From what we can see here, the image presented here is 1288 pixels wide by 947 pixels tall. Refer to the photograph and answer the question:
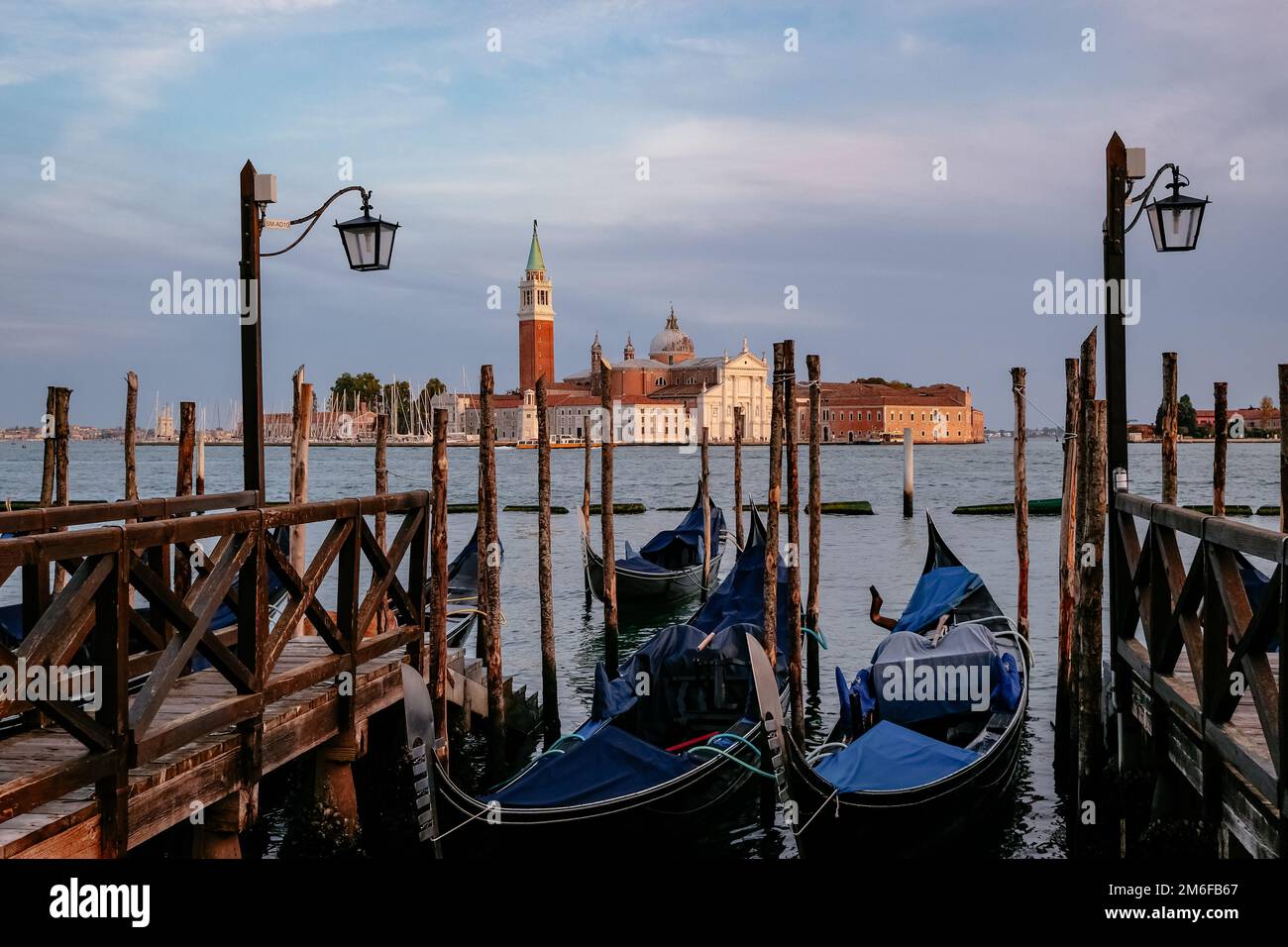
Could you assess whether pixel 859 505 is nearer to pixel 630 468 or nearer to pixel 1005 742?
pixel 1005 742

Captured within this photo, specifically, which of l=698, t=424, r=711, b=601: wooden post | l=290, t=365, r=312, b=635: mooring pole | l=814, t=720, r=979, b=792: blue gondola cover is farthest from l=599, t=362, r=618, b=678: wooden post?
l=814, t=720, r=979, b=792: blue gondola cover

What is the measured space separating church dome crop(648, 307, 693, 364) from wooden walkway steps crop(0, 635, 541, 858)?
80.4 m

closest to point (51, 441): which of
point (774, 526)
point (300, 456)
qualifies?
point (300, 456)

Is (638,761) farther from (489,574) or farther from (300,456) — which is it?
(300,456)

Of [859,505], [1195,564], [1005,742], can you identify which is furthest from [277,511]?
[859,505]

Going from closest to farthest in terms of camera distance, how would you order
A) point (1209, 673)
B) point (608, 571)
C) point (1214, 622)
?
point (1214, 622) → point (1209, 673) → point (608, 571)

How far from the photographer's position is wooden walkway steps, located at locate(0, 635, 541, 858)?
100 inches

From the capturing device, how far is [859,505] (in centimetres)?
2530

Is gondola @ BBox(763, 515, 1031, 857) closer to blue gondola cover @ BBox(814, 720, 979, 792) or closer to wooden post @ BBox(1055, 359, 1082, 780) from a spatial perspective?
blue gondola cover @ BBox(814, 720, 979, 792)

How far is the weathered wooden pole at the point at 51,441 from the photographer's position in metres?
7.42

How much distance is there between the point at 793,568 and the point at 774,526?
0.80 ft

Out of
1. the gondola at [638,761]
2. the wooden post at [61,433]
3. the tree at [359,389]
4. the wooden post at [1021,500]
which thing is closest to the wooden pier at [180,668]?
the gondola at [638,761]

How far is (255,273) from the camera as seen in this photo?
14.2ft

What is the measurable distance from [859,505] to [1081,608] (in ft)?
68.8
